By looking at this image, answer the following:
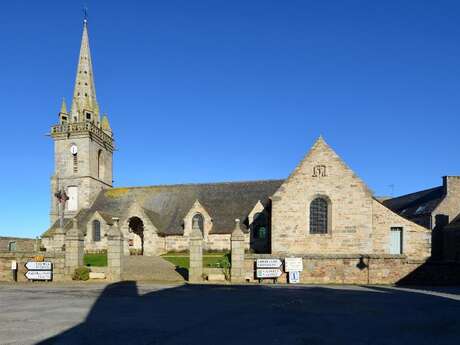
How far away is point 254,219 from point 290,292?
18.2 meters

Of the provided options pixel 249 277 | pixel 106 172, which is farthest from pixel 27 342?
pixel 106 172

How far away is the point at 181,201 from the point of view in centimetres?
3884

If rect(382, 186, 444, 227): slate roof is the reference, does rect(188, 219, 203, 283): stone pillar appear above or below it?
below

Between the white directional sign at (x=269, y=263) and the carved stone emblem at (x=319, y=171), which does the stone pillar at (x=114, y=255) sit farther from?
the carved stone emblem at (x=319, y=171)

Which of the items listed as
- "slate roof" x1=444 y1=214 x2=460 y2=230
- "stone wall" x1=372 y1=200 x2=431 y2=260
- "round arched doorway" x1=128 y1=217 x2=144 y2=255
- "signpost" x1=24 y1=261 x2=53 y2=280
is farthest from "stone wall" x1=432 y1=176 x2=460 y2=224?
"signpost" x1=24 y1=261 x2=53 y2=280

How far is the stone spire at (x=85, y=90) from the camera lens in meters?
43.7

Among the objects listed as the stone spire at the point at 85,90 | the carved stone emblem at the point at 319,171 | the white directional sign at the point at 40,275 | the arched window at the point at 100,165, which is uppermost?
the stone spire at the point at 85,90

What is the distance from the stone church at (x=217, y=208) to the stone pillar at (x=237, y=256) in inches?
240

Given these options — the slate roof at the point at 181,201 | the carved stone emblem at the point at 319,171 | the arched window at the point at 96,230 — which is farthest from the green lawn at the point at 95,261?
the carved stone emblem at the point at 319,171

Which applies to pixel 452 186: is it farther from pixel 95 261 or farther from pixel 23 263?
pixel 23 263

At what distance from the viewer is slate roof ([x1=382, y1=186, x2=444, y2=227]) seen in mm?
35438

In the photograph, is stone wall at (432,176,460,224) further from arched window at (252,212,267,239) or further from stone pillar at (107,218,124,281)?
stone pillar at (107,218,124,281)

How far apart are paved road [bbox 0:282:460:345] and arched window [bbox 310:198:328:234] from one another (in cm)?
907

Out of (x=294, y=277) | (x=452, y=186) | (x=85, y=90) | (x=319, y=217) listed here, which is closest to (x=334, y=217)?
(x=319, y=217)
